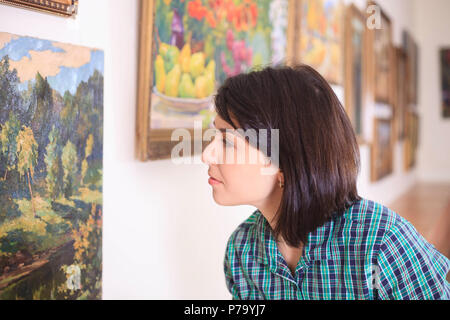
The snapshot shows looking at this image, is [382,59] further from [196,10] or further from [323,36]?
[196,10]

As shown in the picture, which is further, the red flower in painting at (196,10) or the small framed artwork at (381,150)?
the small framed artwork at (381,150)

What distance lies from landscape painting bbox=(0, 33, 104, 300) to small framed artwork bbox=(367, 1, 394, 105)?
4.11 metres

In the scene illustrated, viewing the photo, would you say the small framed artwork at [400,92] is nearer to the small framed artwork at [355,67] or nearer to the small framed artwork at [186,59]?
the small framed artwork at [355,67]

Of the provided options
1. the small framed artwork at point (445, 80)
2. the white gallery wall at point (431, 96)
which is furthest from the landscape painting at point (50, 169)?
the small framed artwork at point (445, 80)

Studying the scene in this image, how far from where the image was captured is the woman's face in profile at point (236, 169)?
4.87ft

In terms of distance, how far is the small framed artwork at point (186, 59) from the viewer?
6.16 ft

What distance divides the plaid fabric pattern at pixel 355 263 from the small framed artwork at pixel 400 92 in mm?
5514

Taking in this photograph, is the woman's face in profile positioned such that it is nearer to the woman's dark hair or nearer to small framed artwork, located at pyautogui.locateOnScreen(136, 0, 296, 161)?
the woman's dark hair

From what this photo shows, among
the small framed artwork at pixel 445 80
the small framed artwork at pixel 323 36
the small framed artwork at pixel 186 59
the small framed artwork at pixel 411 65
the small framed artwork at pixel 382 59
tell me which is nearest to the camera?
the small framed artwork at pixel 186 59

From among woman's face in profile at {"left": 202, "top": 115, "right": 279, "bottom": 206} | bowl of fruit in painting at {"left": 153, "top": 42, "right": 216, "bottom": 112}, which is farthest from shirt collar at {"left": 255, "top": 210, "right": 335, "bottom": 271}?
bowl of fruit in painting at {"left": 153, "top": 42, "right": 216, "bottom": 112}

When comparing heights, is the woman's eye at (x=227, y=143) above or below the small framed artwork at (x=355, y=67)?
below

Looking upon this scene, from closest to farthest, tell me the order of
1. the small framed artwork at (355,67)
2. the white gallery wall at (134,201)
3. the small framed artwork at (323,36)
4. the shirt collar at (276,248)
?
the shirt collar at (276,248) → the white gallery wall at (134,201) → the small framed artwork at (323,36) → the small framed artwork at (355,67)

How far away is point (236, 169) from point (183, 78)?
2.42 feet

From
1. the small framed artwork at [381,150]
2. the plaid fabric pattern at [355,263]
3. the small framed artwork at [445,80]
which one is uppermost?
the small framed artwork at [445,80]
